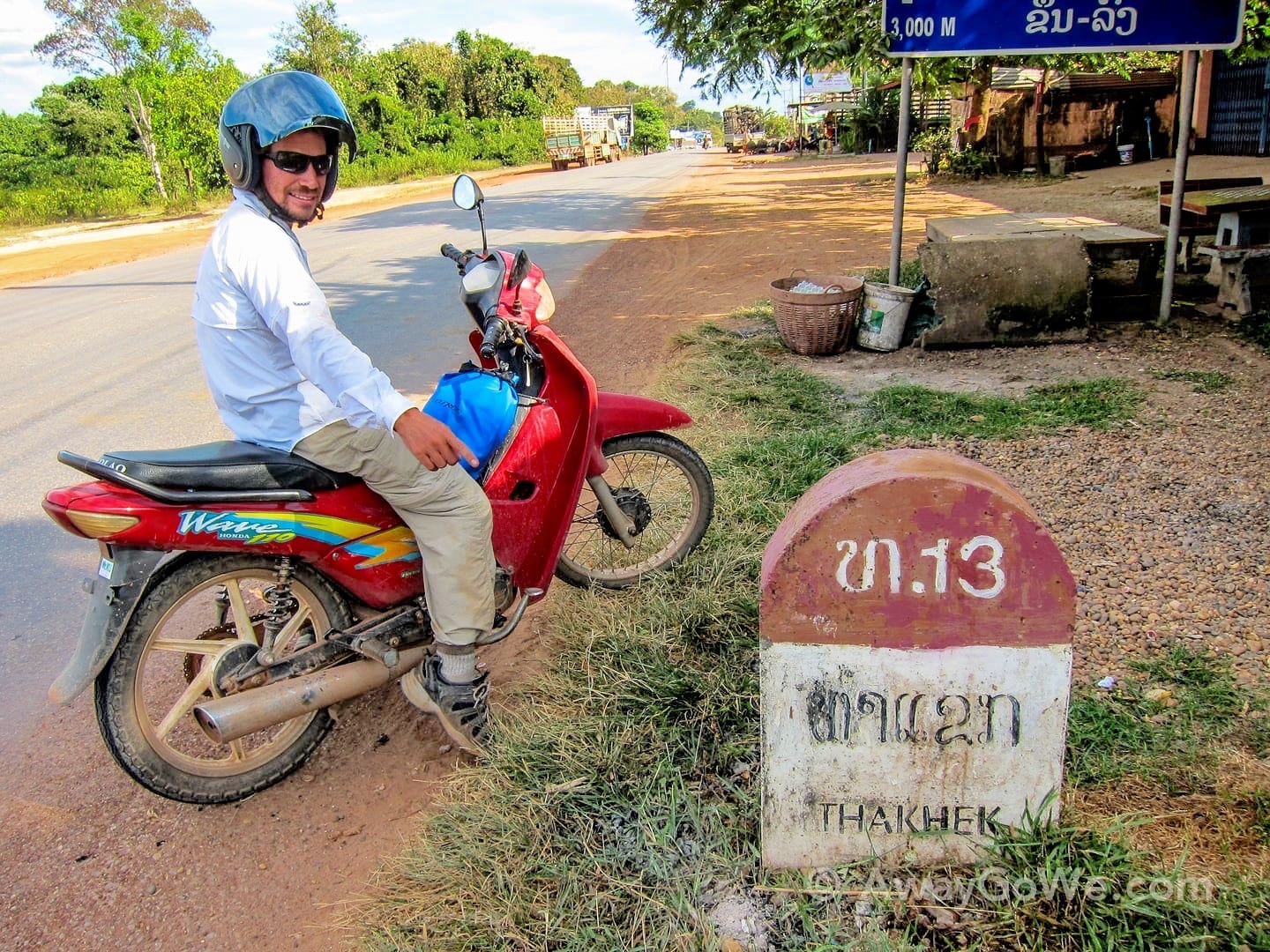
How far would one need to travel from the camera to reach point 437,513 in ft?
8.36

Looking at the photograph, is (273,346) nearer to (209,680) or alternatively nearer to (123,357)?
(209,680)

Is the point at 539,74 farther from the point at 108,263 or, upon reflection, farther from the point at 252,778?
the point at 252,778

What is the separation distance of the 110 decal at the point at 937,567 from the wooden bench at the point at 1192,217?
20.9 ft

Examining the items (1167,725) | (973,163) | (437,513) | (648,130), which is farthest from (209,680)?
(648,130)

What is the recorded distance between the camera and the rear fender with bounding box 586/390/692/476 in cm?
322

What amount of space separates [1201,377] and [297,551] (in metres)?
5.44

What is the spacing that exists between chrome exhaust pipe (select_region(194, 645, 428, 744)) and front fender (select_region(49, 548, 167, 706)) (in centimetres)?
29

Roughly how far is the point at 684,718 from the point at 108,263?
47.6ft

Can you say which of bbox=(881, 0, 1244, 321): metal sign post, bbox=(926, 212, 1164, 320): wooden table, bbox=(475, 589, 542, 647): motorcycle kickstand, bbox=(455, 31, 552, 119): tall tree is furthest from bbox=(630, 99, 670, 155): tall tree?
bbox=(475, 589, 542, 647): motorcycle kickstand

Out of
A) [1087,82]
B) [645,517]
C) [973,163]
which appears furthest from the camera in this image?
[1087,82]

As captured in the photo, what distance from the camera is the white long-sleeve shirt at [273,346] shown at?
84.6 inches

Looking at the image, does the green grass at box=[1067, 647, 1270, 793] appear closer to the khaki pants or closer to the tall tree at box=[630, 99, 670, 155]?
the khaki pants

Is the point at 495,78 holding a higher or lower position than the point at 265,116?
higher

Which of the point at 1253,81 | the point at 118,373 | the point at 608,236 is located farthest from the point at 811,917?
the point at 1253,81
